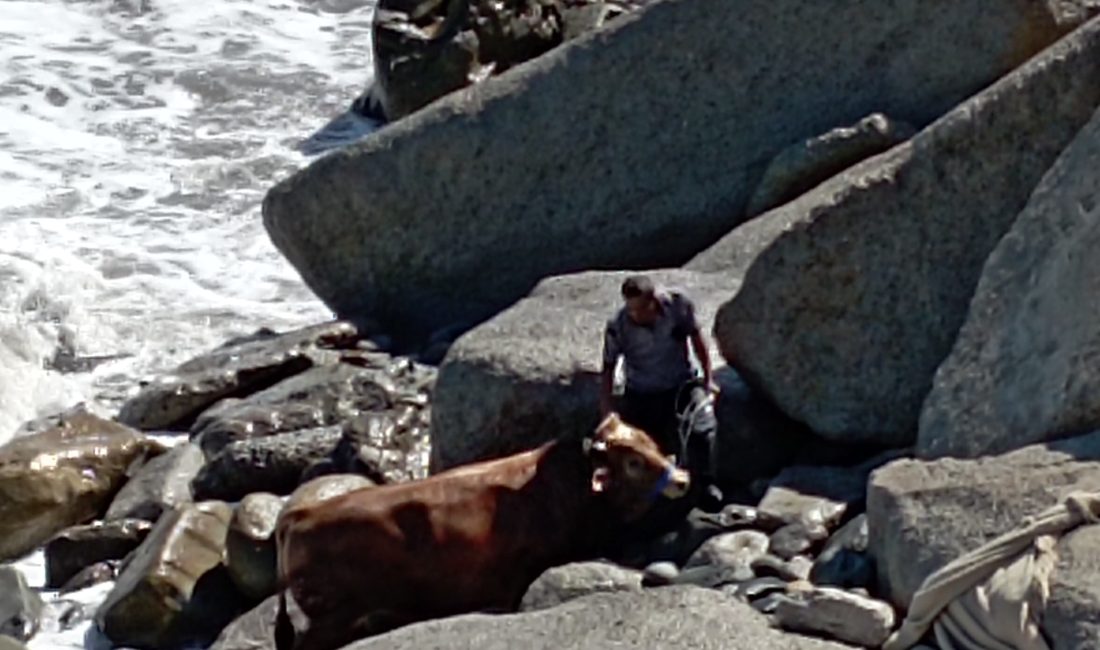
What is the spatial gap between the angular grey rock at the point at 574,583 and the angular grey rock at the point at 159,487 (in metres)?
3.12

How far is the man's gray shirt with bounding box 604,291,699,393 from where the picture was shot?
10.2 meters

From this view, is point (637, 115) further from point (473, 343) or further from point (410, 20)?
point (410, 20)

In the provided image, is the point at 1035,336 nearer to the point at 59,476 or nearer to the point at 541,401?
the point at 541,401

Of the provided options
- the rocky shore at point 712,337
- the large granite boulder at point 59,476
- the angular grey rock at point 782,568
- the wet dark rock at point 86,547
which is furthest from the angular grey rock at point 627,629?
the large granite boulder at point 59,476

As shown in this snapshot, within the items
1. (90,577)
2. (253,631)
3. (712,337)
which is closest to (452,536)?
(253,631)

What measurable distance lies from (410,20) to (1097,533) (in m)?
12.9

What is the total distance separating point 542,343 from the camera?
11.2 metres

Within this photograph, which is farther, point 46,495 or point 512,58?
point 512,58

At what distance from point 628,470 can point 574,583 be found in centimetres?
76

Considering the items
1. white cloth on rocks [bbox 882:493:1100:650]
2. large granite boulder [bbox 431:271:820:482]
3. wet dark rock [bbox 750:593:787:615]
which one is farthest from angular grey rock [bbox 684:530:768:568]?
white cloth on rocks [bbox 882:493:1100:650]

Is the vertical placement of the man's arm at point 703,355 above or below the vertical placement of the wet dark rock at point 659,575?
above

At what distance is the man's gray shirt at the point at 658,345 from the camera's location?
10.2 metres

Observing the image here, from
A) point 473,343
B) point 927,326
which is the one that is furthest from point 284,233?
point 927,326

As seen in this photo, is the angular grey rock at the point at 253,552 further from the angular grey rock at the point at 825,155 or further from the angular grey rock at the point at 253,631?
the angular grey rock at the point at 825,155
